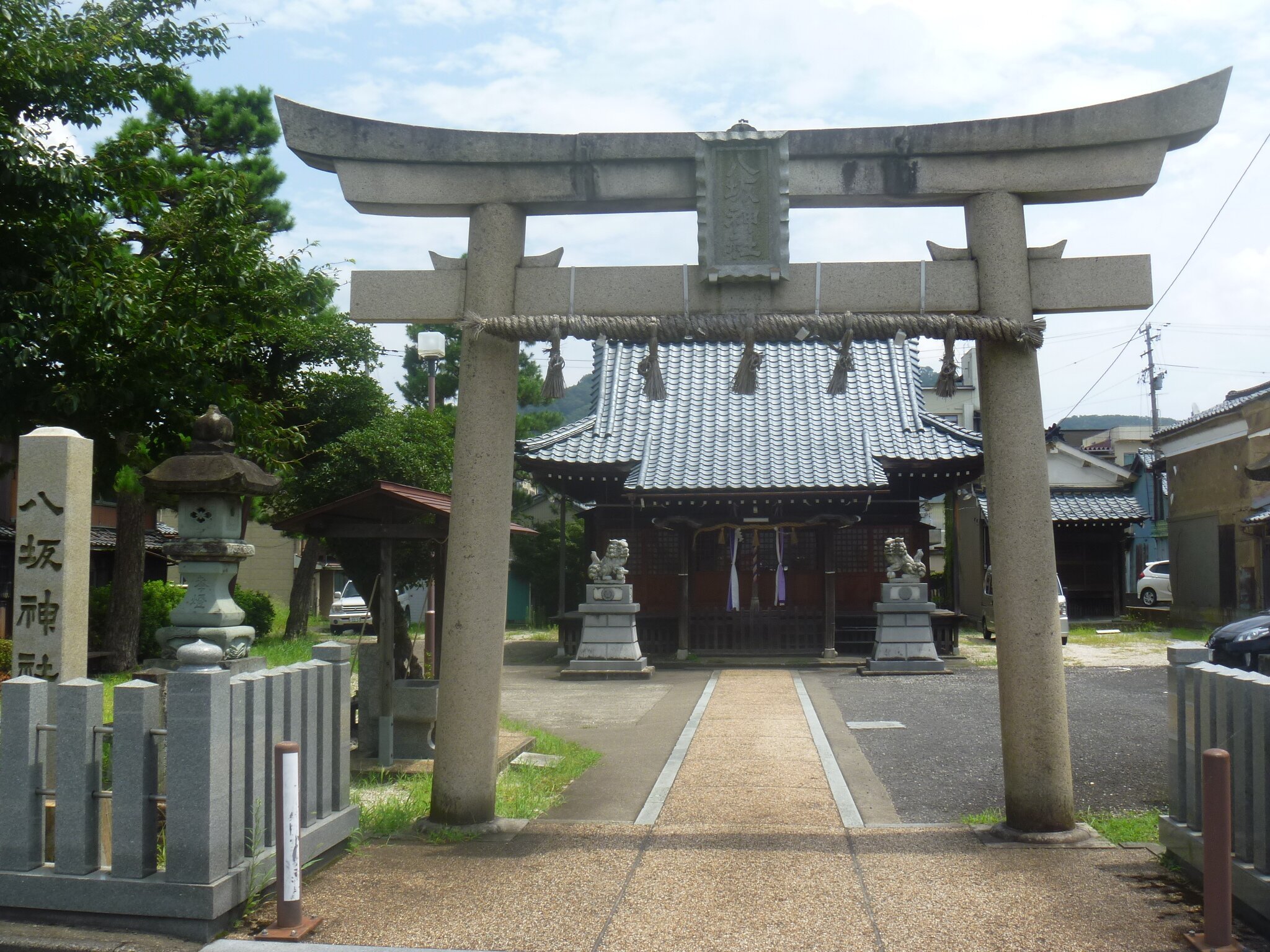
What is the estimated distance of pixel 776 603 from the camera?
20562 mm

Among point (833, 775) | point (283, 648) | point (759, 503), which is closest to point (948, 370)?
point (833, 775)

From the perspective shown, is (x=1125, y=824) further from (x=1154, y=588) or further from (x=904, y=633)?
(x=1154, y=588)

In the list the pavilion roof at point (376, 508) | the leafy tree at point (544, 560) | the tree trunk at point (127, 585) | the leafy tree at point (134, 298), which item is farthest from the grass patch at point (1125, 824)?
the leafy tree at point (544, 560)

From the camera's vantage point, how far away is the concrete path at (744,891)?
4.64 m

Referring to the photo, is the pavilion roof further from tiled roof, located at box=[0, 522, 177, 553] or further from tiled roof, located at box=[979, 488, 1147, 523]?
tiled roof, located at box=[979, 488, 1147, 523]

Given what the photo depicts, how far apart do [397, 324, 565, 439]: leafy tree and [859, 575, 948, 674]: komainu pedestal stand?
16.4 metres

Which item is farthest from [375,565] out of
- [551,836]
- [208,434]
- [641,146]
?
[641,146]

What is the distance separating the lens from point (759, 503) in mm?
20203

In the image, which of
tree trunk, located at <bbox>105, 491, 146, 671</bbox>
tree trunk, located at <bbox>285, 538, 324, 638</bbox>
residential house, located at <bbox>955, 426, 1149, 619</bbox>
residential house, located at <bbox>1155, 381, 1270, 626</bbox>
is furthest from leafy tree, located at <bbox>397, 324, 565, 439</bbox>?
residential house, located at <bbox>1155, 381, 1270, 626</bbox>

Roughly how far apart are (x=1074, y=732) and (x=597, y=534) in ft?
41.0

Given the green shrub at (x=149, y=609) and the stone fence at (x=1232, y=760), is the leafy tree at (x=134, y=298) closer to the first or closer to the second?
the green shrub at (x=149, y=609)

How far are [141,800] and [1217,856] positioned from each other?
461 centimetres

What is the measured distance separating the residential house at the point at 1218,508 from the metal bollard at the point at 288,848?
66.2ft

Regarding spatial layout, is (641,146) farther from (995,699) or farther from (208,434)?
(995,699)
